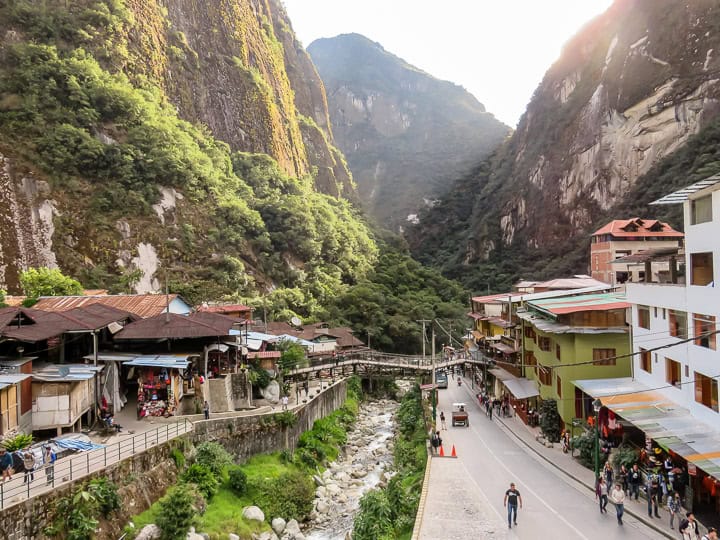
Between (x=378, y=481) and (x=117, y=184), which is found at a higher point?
(x=117, y=184)

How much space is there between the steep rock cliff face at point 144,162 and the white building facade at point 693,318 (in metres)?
39.8

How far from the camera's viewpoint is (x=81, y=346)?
83.7 ft

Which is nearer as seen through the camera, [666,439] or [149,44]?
[666,439]

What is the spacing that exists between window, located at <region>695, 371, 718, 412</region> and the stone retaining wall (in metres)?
19.5

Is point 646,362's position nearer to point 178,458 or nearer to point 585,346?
point 585,346

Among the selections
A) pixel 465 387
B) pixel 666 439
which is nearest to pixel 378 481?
pixel 666 439

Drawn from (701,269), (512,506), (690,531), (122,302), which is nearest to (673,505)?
(690,531)

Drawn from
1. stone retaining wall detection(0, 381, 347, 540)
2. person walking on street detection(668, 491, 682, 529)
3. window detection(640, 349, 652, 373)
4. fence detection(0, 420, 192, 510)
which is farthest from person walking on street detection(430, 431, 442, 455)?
fence detection(0, 420, 192, 510)

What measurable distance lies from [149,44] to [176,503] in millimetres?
69568

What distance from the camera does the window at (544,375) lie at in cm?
2945

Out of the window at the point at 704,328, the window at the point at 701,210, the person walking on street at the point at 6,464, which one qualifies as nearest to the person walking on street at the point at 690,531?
the window at the point at 704,328

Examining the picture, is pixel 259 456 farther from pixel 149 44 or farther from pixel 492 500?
pixel 149 44

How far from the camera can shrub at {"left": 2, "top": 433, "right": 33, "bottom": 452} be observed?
635 inches

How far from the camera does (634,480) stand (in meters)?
18.5
